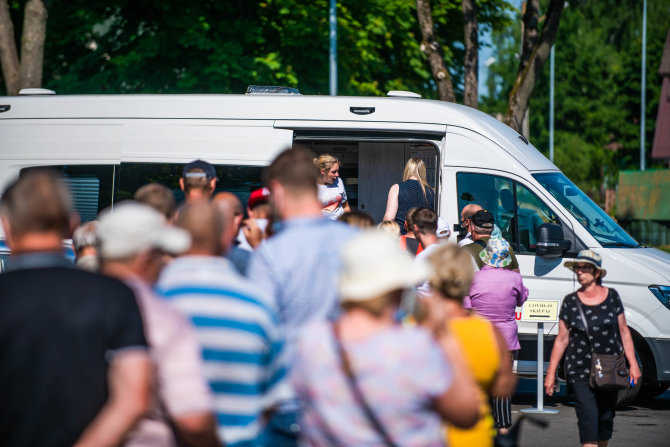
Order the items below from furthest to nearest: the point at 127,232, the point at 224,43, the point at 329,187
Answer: the point at 224,43 < the point at 329,187 < the point at 127,232

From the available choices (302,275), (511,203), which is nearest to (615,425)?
(511,203)

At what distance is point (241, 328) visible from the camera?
362 centimetres

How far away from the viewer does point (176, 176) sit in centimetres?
945

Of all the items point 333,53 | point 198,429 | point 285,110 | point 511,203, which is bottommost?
point 198,429

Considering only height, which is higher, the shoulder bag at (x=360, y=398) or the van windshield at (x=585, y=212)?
the van windshield at (x=585, y=212)

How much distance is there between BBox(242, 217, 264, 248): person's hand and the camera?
18.7ft

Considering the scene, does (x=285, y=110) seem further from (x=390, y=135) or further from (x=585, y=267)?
(x=585, y=267)

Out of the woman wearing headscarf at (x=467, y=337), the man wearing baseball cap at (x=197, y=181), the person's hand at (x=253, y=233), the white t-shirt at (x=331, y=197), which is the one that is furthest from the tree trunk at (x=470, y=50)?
the woman wearing headscarf at (x=467, y=337)

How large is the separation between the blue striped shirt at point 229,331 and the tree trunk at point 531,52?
1230cm

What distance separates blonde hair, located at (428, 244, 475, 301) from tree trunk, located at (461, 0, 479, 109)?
12.1 meters

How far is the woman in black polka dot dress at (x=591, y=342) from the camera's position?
6844mm

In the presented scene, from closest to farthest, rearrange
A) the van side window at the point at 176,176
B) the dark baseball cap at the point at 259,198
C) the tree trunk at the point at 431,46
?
the dark baseball cap at the point at 259,198, the van side window at the point at 176,176, the tree trunk at the point at 431,46

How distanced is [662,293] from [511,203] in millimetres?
1610

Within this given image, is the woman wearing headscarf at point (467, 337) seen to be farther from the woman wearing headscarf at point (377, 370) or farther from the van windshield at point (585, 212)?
the van windshield at point (585, 212)
